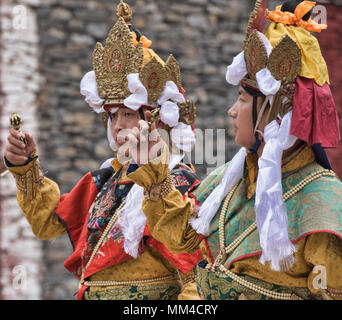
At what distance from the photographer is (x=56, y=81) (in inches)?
223

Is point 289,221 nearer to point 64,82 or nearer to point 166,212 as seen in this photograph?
point 166,212

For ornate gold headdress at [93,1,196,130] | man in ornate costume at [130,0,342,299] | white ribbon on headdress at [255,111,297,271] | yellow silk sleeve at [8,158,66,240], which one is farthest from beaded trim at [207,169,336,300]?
yellow silk sleeve at [8,158,66,240]

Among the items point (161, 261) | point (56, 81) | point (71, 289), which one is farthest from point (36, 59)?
point (161, 261)

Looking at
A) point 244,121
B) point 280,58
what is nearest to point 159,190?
point 244,121

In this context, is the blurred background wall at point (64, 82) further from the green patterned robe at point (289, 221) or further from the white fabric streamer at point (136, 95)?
the green patterned robe at point (289, 221)

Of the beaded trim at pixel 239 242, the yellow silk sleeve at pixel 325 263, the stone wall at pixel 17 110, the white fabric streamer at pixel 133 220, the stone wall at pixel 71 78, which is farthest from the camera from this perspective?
the stone wall at pixel 71 78

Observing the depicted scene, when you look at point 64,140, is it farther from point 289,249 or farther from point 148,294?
point 289,249

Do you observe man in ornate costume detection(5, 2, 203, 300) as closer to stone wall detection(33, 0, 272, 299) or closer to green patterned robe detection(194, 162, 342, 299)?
green patterned robe detection(194, 162, 342, 299)

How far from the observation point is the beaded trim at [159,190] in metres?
2.37

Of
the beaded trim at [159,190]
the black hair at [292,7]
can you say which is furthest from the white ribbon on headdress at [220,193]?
the black hair at [292,7]

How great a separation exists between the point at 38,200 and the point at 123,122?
2.09ft

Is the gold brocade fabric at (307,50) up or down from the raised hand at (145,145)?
up

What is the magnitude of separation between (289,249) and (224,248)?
338mm

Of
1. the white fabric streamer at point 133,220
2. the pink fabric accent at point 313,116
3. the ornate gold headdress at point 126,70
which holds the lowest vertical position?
the white fabric streamer at point 133,220
